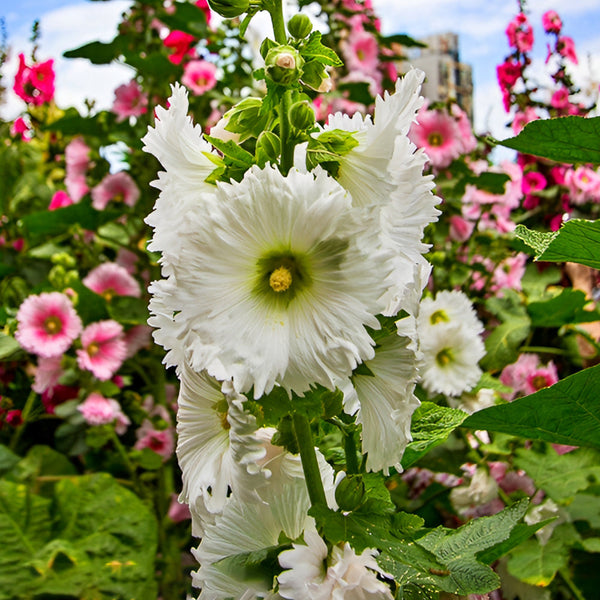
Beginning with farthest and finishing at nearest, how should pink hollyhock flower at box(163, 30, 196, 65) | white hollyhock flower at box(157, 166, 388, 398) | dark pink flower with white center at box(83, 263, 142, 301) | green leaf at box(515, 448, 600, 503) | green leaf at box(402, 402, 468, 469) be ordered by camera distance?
1. pink hollyhock flower at box(163, 30, 196, 65)
2. dark pink flower with white center at box(83, 263, 142, 301)
3. green leaf at box(515, 448, 600, 503)
4. green leaf at box(402, 402, 468, 469)
5. white hollyhock flower at box(157, 166, 388, 398)

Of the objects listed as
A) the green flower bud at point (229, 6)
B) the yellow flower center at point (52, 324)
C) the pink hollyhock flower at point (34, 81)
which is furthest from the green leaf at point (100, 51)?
the green flower bud at point (229, 6)

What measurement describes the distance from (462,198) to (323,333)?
76 cm

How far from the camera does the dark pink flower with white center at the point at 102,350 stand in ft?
2.92

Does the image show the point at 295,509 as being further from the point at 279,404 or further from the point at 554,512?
the point at 554,512

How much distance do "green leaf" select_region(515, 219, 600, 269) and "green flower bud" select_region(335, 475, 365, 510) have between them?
13 centimetres

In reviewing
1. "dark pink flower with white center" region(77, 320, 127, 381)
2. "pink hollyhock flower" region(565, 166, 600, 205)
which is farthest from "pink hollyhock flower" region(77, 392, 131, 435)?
"pink hollyhock flower" region(565, 166, 600, 205)

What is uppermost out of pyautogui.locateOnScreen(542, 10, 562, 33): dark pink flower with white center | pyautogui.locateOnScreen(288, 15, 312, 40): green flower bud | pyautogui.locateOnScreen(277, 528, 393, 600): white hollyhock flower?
pyautogui.locateOnScreen(542, 10, 562, 33): dark pink flower with white center

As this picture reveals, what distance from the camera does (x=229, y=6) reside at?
329 millimetres

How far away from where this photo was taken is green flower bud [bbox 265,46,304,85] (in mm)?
305

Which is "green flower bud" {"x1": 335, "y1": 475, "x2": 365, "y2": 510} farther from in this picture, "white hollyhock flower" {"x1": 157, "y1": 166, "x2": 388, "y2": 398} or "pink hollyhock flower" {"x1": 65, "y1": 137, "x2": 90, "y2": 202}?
"pink hollyhock flower" {"x1": 65, "y1": 137, "x2": 90, "y2": 202}

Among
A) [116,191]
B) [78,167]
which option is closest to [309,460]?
[116,191]

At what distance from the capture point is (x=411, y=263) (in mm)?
312

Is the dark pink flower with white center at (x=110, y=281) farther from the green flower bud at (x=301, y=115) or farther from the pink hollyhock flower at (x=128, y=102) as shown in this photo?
the green flower bud at (x=301, y=115)

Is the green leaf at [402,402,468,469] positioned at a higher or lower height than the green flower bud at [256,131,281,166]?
lower
